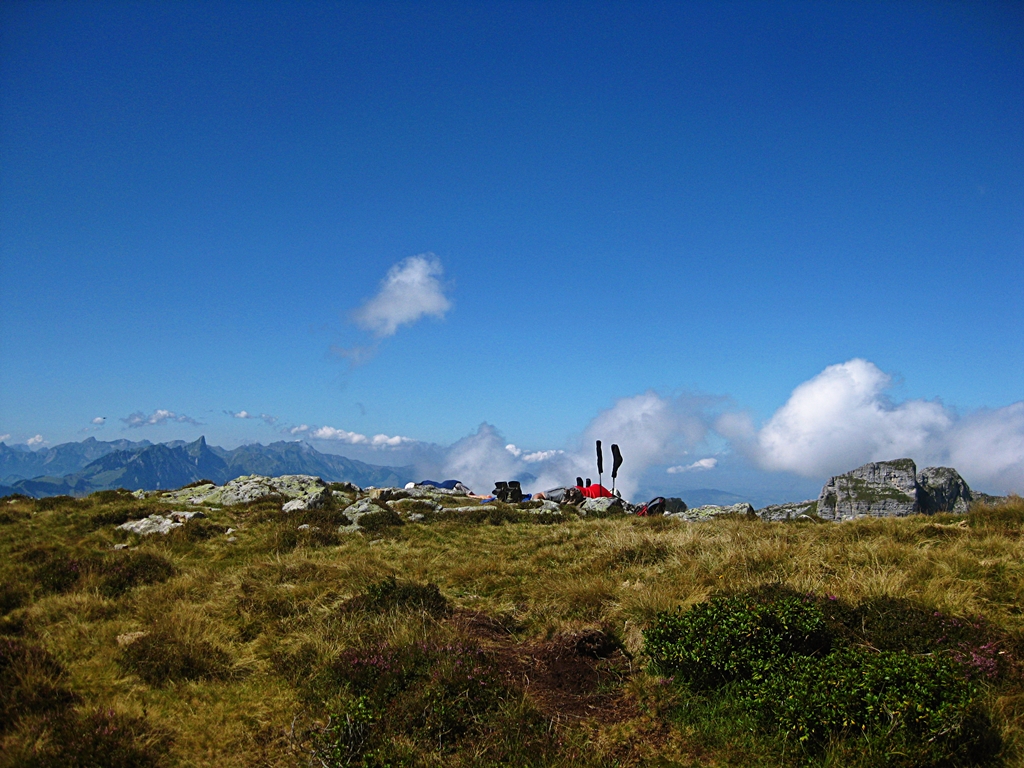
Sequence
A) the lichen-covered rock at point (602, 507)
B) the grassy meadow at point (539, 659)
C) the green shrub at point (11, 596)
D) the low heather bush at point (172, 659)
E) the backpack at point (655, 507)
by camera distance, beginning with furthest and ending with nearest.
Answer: the backpack at point (655, 507) → the lichen-covered rock at point (602, 507) → the green shrub at point (11, 596) → the low heather bush at point (172, 659) → the grassy meadow at point (539, 659)

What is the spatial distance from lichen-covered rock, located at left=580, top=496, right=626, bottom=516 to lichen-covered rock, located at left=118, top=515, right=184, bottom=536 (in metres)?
17.3

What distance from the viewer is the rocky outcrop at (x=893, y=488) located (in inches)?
3056

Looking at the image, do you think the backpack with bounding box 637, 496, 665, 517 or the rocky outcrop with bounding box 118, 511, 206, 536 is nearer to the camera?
the rocky outcrop with bounding box 118, 511, 206, 536

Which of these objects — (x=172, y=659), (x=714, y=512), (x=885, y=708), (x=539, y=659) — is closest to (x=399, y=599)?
(x=539, y=659)

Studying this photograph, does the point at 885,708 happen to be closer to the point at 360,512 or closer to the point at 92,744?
the point at 92,744

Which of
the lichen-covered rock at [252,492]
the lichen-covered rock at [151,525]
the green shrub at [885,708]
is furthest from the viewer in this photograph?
the lichen-covered rock at [252,492]

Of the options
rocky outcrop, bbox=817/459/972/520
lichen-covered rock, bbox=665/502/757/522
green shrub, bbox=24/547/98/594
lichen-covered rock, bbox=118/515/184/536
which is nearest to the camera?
green shrub, bbox=24/547/98/594

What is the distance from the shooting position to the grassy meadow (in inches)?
210

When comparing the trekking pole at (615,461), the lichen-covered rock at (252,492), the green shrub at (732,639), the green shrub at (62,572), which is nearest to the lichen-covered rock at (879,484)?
the trekking pole at (615,461)

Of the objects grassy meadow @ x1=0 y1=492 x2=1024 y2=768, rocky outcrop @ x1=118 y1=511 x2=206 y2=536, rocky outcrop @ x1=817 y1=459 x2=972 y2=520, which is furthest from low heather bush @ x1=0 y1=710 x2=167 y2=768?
rocky outcrop @ x1=817 y1=459 x2=972 y2=520

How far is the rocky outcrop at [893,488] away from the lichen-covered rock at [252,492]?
63507 millimetres

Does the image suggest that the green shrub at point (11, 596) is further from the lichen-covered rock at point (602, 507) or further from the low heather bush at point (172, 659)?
the lichen-covered rock at point (602, 507)

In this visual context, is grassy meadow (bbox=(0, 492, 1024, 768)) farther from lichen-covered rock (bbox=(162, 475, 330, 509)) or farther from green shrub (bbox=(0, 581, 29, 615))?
lichen-covered rock (bbox=(162, 475, 330, 509))

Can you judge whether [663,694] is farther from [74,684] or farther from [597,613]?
[74,684]
